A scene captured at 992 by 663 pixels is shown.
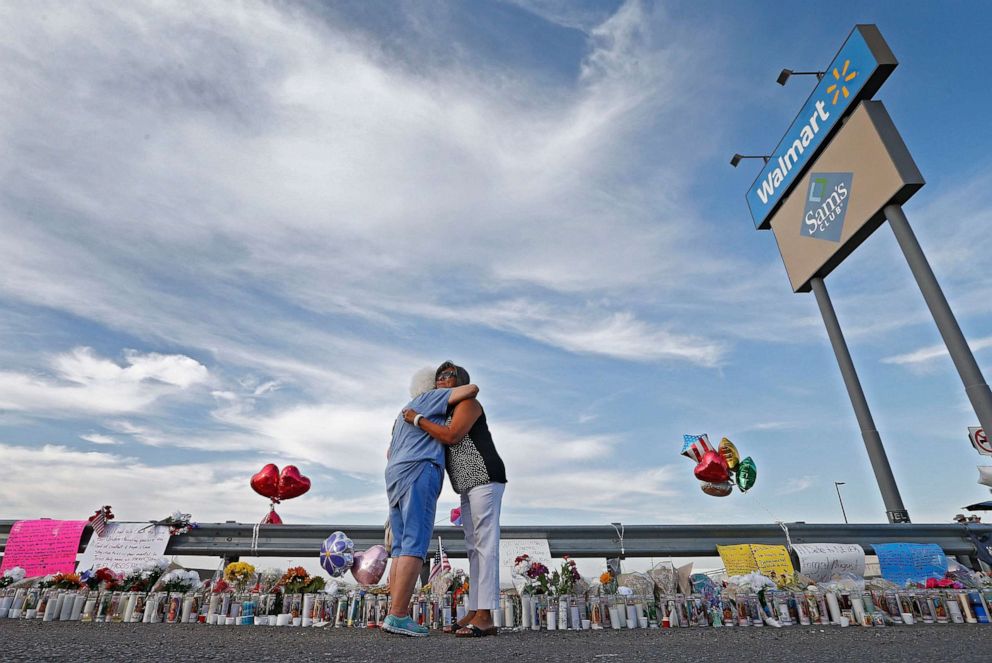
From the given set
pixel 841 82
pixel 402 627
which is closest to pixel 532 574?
pixel 402 627

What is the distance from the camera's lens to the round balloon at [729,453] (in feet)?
24.4

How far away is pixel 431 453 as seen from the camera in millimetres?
3266

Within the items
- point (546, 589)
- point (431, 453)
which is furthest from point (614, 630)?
point (431, 453)

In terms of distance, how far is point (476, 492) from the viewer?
10.7ft

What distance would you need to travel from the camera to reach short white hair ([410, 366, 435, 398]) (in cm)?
377

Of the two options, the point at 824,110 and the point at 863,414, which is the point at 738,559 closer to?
the point at 863,414

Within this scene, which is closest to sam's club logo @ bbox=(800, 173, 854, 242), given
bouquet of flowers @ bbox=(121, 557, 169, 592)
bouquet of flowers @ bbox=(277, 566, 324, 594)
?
bouquet of flowers @ bbox=(277, 566, 324, 594)

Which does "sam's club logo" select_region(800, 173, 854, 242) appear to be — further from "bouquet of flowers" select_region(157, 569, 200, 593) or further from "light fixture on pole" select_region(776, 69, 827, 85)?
"bouquet of flowers" select_region(157, 569, 200, 593)

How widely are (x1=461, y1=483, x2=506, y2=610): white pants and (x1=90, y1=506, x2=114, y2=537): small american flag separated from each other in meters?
3.50

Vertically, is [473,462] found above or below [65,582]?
above

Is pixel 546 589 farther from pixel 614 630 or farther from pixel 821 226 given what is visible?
pixel 821 226

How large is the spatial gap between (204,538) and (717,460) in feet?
20.0

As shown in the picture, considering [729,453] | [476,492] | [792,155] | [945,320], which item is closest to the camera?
[476,492]

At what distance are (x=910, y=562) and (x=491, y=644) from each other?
4062 millimetres
